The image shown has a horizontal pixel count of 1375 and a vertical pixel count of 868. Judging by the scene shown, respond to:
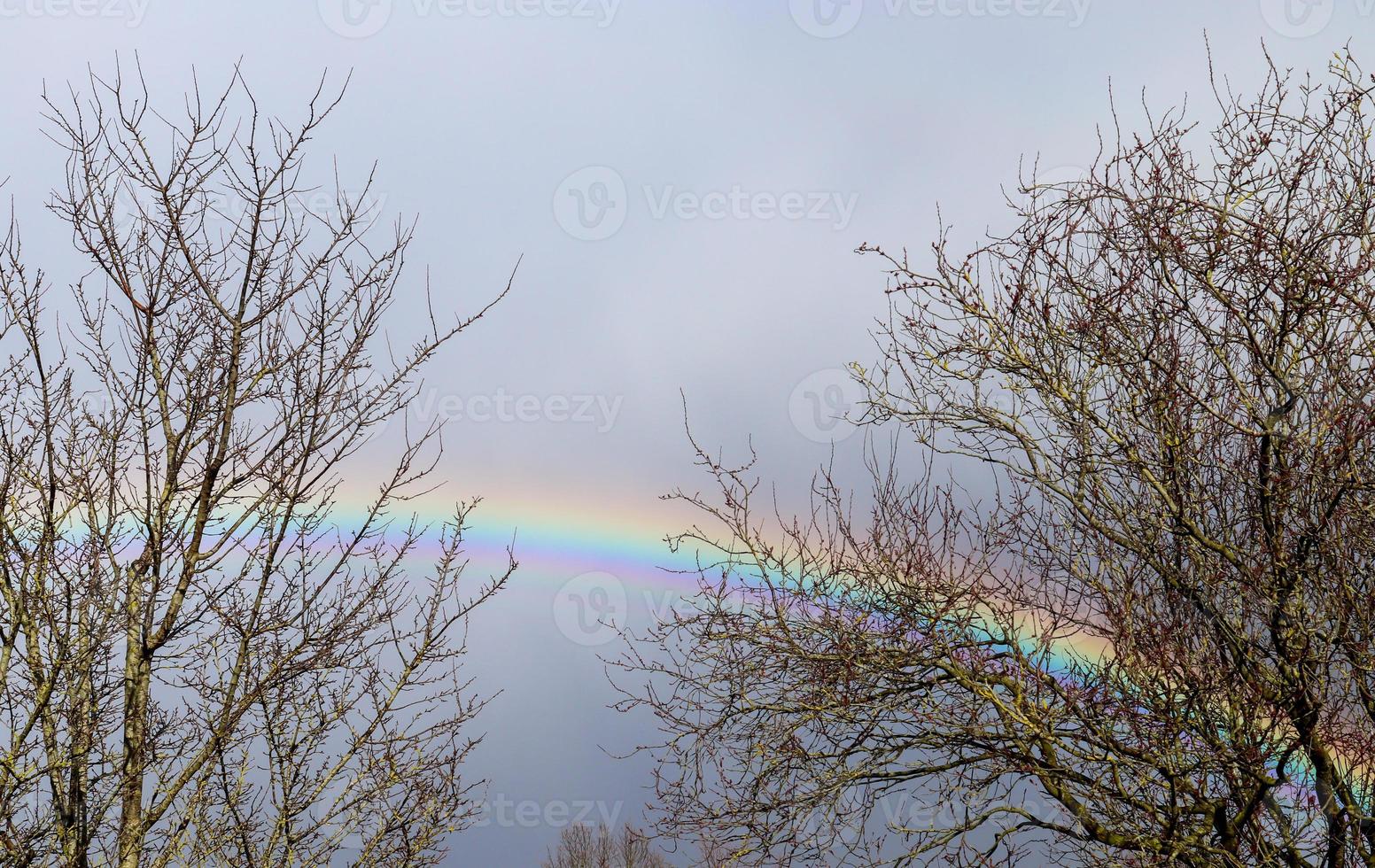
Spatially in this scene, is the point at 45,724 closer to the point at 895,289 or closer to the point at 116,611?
the point at 116,611

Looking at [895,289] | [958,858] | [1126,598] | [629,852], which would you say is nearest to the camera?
[1126,598]

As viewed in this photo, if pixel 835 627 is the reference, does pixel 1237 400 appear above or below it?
above

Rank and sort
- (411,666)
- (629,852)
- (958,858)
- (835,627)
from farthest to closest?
(629,852), (835,627), (958,858), (411,666)

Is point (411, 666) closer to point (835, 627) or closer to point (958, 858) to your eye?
point (835, 627)

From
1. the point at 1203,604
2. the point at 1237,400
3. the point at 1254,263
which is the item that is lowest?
the point at 1203,604

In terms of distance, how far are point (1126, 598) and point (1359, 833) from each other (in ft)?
6.10

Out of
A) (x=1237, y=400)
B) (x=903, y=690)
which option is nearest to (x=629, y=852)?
(x=903, y=690)

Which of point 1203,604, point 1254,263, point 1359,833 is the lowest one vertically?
point 1359,833

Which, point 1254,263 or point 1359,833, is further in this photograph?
point 1254,263

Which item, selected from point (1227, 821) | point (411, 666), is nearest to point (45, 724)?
point (411, 666)

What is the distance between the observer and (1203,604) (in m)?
5.65

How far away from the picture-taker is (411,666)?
562 cm

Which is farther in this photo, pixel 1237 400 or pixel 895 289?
pixel 895 289

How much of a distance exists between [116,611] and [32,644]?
33cm
